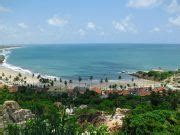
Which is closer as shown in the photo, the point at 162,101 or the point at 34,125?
the point at 34,125

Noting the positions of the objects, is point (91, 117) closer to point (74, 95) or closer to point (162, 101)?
point (162, 101)

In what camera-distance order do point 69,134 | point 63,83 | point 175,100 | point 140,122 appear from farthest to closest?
point 63,83 < point 175,100 < point 140,122 < point 69,134

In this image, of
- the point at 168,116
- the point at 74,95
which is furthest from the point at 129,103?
the point at 168,116

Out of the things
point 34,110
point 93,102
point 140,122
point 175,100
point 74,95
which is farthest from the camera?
point 74,95

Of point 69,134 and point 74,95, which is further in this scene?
point 74,95

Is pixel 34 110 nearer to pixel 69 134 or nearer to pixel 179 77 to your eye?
pixel 69 134

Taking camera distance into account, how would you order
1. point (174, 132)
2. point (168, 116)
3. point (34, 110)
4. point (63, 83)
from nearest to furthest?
point (174, 132) < point (168, 116) < point (34, 110) < point (63, 83)

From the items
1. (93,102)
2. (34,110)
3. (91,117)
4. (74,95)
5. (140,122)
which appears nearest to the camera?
(140,122)

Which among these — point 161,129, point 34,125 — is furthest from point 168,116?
point 34,125

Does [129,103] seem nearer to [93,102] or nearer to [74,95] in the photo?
[93,102]
